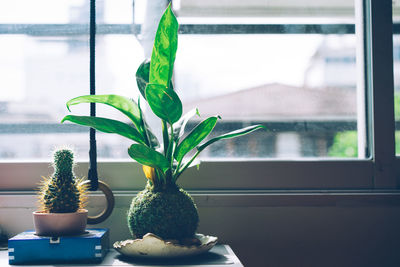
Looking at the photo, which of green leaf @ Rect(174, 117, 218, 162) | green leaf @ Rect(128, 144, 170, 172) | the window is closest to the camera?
green leaf @ Rect(128, 144, 170, 172)

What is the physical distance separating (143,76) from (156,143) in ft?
0.54

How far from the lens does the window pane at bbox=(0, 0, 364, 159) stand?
1.26m

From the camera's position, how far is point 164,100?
0.86 meters

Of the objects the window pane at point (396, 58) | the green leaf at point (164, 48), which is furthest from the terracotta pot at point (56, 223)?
the window pane at point (396, 58)

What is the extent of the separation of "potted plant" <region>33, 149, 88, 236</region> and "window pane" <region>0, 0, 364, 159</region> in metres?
0.32

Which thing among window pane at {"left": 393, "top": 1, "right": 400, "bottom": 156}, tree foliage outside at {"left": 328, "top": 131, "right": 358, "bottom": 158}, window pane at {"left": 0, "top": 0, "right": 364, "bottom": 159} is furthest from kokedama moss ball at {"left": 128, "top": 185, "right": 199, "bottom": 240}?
window pane at {"left": 393, "top": 1, "right": 400, "bottom": 156}

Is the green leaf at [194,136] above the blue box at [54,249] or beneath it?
above

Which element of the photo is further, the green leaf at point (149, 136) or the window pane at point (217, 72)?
the window pane at point (217, 72)

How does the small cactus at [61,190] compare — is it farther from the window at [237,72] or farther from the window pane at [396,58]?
the window pane at [396,58]

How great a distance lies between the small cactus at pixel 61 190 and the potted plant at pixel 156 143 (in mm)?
107

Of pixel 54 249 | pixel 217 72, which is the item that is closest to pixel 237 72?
pixel 217 72

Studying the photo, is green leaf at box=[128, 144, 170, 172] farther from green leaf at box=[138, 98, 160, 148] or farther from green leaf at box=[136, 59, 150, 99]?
green leaf at box=[136, 59, 150, 99]

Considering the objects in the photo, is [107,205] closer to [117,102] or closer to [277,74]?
[117,102]

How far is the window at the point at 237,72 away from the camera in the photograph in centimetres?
126
